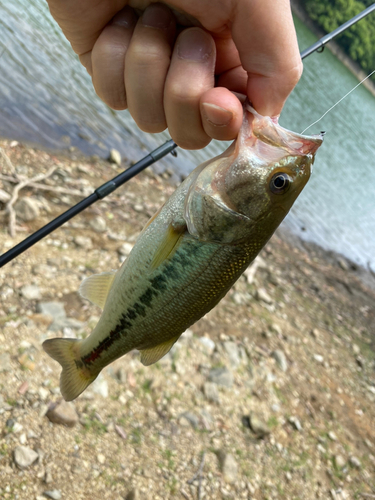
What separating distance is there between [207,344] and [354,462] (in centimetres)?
226

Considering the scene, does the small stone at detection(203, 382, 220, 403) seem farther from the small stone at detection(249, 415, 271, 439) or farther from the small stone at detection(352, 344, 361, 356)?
the small stone at detection(352, 344, 361, 356)

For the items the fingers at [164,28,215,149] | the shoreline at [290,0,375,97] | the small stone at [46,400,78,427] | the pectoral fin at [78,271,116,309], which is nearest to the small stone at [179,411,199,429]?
the small stone at [46,400,78,427]

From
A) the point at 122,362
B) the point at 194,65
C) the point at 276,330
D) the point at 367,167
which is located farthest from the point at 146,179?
the point at 367,167

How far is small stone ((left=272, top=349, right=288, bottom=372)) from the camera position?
5.27 m

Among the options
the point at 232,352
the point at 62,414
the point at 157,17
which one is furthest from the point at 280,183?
the point at 232,352

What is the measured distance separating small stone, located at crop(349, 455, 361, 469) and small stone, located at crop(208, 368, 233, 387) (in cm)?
177

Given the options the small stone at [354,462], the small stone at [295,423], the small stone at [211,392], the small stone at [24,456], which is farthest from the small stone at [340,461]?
the small stone at [24,456]

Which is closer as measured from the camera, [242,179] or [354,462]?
[242,179]

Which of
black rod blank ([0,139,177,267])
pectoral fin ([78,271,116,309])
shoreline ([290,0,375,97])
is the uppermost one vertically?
black rod blank ([0,139,177,267])

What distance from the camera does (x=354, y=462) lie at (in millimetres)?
4602

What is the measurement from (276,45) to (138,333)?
1526 mm

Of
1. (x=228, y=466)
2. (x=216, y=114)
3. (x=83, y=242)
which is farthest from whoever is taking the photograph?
(x=83, y=242)

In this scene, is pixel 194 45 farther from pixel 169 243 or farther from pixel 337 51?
pixel 337 51

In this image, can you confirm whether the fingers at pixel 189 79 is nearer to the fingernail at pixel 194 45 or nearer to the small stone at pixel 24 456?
the fingernail at pixel 194 45
